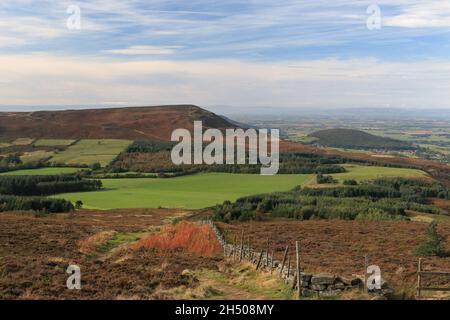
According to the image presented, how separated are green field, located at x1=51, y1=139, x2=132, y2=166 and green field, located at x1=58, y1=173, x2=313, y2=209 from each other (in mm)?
21600

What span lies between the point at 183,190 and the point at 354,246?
2119 inches

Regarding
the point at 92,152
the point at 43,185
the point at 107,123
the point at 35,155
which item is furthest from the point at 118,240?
the point at 107,123

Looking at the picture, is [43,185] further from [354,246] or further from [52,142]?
[354,246]

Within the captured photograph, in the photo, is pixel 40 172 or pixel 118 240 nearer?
pixel 118 240

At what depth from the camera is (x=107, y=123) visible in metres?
163

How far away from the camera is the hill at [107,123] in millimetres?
150250

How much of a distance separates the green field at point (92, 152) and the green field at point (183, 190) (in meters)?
21.6

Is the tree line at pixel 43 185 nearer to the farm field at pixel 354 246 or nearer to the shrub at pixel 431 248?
the farm field at pixel 354 246

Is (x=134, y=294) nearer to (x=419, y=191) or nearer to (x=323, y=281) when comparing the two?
(x=323, y=281)

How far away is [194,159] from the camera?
4975 inches

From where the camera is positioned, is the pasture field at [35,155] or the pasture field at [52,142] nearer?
the pasture field at [35,155]

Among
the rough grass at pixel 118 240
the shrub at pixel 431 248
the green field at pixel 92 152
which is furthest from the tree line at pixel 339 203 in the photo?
the green field at pixel 92 152

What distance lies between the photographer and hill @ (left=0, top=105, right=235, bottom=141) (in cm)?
15025
